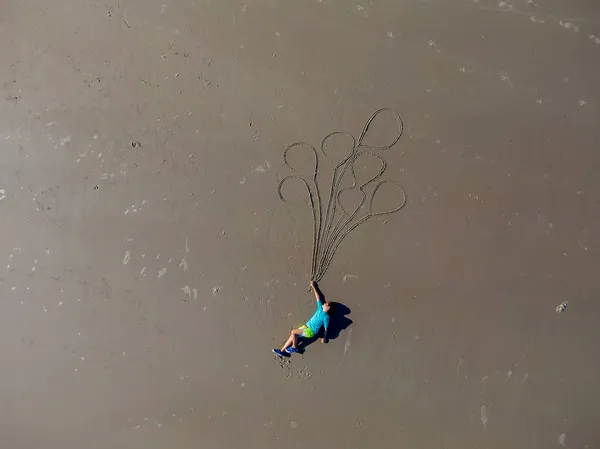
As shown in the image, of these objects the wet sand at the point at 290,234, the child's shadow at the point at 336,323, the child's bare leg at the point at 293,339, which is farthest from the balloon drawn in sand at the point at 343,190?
the child's bare leg at the point at 293,339

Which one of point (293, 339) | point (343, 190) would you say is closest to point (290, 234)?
point (343, 190)

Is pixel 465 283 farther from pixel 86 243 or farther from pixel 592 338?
pixel 86 243

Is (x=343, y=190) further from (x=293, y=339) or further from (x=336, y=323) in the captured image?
(x=293, y=339)

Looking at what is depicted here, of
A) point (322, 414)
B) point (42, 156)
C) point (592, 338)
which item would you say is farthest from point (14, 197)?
point (592, 338)

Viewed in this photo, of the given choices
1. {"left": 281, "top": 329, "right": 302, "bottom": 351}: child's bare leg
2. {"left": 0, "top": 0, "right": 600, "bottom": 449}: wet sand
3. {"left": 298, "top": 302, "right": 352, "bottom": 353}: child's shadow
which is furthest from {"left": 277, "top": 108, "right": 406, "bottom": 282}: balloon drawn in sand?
{"left": 281, "top": 329, "right": 302, "bottom": 351}: child's bare leg

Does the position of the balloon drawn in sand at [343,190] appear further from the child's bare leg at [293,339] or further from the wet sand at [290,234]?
the child's bare leg at [293,339]

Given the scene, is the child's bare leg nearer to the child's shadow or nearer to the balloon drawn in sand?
the child's shadow
